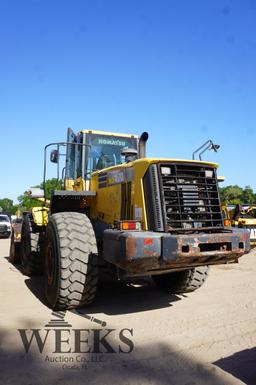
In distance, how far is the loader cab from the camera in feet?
23.3

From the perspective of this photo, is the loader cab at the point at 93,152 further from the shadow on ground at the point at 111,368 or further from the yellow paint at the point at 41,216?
the shadow on ground at the point at 111,368

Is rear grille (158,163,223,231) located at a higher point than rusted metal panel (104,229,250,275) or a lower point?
higher

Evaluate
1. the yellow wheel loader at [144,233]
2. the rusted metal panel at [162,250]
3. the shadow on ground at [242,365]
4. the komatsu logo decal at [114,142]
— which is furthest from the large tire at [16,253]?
the shadow on ground at [242,365]

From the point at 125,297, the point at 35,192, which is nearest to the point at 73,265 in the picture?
the point at 125,297

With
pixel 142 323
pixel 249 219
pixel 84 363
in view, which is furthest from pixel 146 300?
pixel 249 219

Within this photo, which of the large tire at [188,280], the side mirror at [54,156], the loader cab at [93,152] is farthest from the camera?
the loader cab at [93,152]

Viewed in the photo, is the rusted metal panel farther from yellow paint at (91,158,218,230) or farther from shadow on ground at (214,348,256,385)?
shadow on ground at (214,348,256,385)

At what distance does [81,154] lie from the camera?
283 inches

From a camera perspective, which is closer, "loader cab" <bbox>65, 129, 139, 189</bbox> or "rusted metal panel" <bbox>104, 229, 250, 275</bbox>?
"rusted metal panel" <bbox>104, 229, 250, 275</bbox>

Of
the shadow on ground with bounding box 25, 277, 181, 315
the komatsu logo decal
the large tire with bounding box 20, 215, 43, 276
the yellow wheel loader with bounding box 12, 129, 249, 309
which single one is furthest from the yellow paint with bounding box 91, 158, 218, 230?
the large tire with bounding box 20, 215, 43, 276

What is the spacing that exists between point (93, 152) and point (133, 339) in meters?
4.03

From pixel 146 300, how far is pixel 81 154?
307 cm

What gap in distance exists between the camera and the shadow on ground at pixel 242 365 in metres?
3.13

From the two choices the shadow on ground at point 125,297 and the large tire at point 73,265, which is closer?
the large tire at point 73,265
